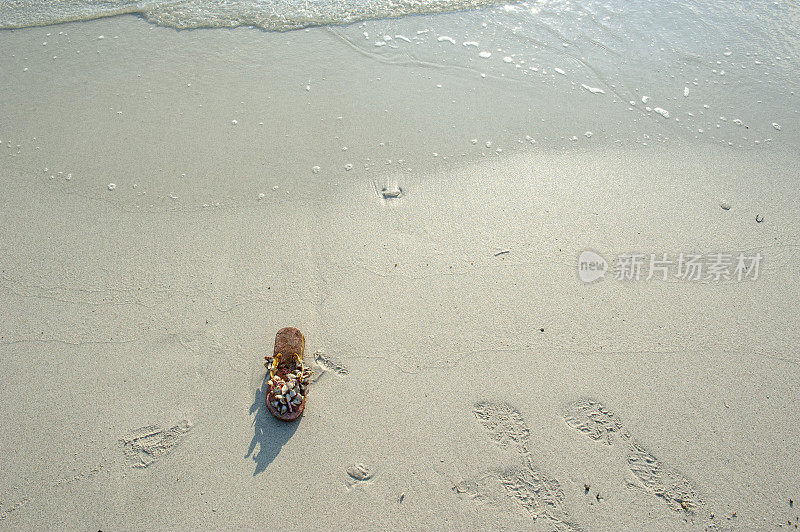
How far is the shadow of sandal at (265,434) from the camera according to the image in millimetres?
2443

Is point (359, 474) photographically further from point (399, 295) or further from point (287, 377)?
point (399, 295)

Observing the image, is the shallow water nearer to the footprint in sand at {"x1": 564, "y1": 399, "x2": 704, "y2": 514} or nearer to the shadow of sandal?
the footprint in sand at {"x1": 564, "y1": 399, "x2": 704, "y2": 514}

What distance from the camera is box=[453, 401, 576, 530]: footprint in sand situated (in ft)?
7.56

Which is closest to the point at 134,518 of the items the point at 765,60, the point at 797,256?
the point at 797,256

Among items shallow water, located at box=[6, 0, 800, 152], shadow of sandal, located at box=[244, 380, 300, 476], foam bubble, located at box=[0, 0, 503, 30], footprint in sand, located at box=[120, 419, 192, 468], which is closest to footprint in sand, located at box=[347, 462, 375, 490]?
shadow of sandal, located at box=[244, 380, 300, 476]

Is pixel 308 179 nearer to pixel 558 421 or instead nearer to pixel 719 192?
pixel 558 421

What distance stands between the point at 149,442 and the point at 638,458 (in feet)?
8.53

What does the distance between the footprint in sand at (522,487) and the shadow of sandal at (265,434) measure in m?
0.95

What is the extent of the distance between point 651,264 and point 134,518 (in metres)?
3.49

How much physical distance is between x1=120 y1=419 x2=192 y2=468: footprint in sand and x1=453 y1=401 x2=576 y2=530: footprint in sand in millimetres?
1500

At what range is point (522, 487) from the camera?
2.36 meters

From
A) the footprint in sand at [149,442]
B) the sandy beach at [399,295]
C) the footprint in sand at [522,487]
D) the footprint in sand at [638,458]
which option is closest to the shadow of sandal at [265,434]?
the sandy beach at [399,295]

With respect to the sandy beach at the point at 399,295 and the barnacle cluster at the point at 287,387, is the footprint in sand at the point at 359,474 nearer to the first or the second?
the sandy beach at the point at 399,295

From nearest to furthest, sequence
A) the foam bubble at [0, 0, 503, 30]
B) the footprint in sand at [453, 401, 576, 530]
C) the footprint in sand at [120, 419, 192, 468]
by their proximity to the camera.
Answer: the footprint in sand at [453, 401, 576, 530] → the footprint in sand at [120, 419, 192, 468] → the foam bubble at [0, 0, 503, 30]
